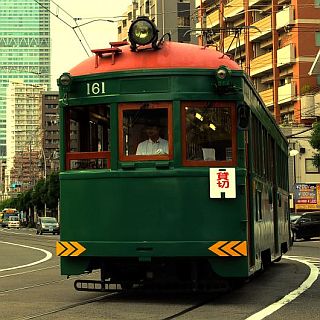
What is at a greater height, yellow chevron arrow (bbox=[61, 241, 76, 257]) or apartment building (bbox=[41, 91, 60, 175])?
apartment building (bbox=[41, 91, 60, 175])

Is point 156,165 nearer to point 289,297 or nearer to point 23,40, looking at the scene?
point 289,297

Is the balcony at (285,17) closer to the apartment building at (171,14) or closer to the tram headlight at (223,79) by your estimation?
the apartment building at (171,14)

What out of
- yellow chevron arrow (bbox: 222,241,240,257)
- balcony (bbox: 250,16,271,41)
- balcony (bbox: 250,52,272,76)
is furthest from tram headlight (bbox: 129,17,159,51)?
balcony (bbox: 250,52,272,76)

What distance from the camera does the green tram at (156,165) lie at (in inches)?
398

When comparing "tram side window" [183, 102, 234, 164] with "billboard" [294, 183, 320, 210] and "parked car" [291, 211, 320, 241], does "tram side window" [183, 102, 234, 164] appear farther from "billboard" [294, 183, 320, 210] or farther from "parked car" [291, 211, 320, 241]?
"billboard" [294, 183, 320, 210]

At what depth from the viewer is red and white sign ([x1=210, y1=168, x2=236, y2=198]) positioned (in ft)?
33.4

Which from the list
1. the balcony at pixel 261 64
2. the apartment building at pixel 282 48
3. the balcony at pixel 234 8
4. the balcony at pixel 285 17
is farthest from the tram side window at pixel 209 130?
the balcony at pixel 234 8

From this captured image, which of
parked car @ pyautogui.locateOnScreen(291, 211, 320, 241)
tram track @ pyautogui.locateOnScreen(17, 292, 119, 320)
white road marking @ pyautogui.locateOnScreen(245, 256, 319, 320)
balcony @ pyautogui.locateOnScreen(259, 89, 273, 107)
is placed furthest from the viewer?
balcony @ pyautogui.locateOnScreen(259, 89, 273, 107)

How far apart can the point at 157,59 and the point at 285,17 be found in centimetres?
5515

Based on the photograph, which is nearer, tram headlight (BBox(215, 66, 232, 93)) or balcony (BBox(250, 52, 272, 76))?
tram headlight (BBox(215, 66, 232, 93))

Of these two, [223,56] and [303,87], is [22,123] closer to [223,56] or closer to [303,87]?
[303,87]

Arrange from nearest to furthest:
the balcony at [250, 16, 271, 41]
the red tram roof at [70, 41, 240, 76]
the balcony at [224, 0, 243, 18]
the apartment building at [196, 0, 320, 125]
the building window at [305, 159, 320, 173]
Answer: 1. the red tram roof at [70, 41, 240, 76]
2. the apartment building at [196, 0, 320, 125]
3. the building window at [305, 159, 320, 173]
4. the balcony at [250, 16, 271, 41]
5. the balcony at [224, 0, 243, 18]

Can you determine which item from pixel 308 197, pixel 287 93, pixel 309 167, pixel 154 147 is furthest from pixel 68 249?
pixel 309 167

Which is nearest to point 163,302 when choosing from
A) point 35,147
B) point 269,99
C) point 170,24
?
point 269,99
